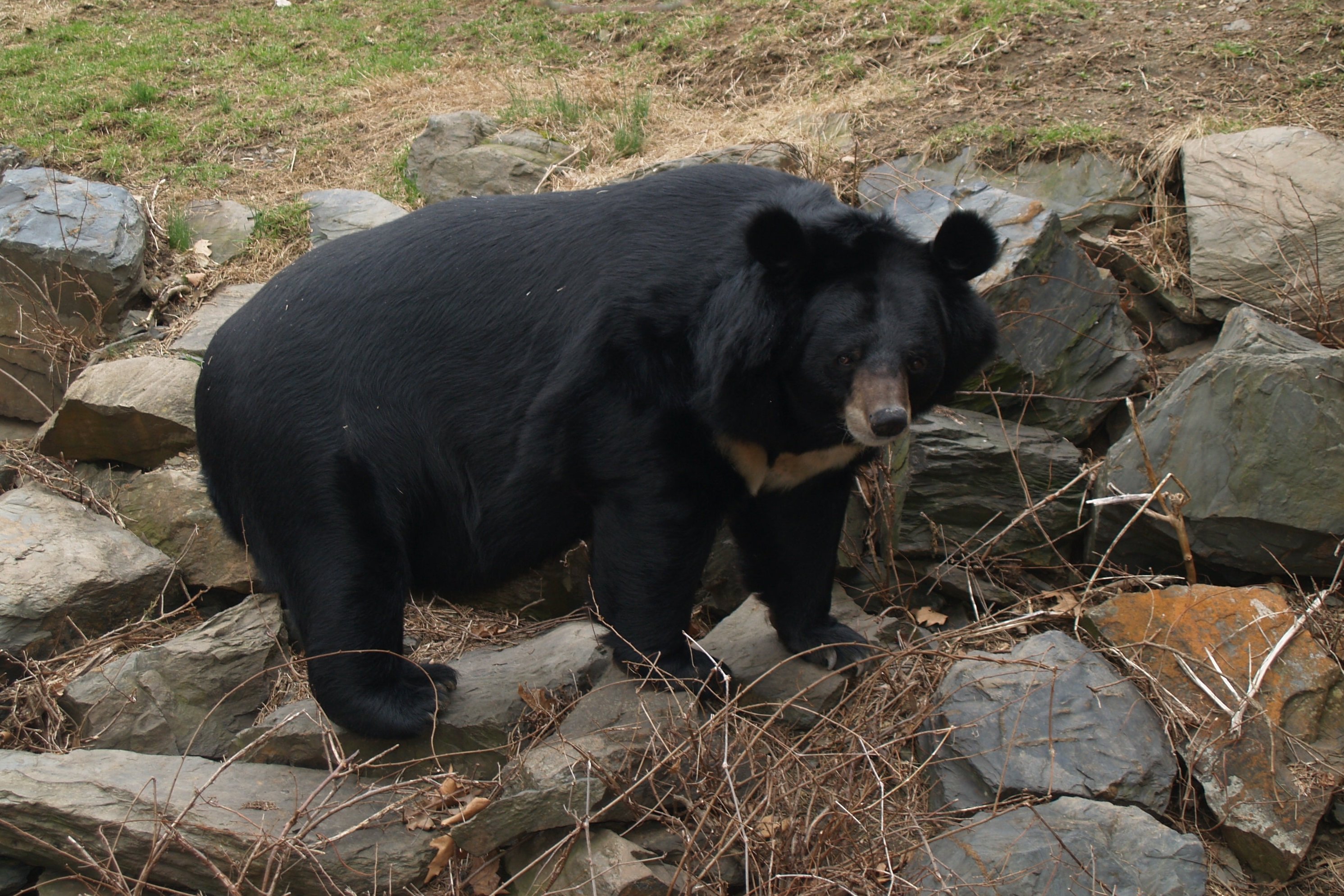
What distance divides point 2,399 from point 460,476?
452 centimetres

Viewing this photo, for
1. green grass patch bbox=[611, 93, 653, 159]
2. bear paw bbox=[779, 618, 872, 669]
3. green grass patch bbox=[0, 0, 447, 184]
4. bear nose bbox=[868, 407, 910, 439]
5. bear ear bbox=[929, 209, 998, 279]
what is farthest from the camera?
green grass patch bbox=[0, 0, 447, 184]

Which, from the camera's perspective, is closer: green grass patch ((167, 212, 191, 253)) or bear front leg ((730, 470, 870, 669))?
bear front leg ((730, 470, 870, 669))

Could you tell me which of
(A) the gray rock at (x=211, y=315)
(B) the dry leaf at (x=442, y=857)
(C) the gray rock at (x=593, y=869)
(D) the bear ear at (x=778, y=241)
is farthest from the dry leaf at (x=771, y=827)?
(A) the gray rock at (x=211, y=315)

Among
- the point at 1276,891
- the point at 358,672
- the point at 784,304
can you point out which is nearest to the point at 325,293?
the point at 358,672

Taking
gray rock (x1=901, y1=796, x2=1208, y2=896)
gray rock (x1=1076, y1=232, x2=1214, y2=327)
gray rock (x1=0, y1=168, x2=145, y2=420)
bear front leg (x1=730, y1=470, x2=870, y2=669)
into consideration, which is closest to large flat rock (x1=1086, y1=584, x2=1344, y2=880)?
gray rock (x1=901, y1=796, x2=1208, y2=896)

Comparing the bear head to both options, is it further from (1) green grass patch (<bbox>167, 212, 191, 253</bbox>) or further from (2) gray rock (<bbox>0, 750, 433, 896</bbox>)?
(1) green grass patch (<bbox>167, 212, 191, 253</bbox>)

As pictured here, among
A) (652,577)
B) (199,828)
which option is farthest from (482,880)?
(652,577)

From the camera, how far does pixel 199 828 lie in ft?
10.3

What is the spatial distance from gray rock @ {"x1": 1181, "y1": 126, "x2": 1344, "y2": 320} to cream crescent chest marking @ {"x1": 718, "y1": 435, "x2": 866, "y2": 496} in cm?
285

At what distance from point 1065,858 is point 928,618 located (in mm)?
1707

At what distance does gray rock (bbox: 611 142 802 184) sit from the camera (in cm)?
630

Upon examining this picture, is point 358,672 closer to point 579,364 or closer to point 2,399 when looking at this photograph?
point 579,364

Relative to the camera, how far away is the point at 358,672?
337 centimetres

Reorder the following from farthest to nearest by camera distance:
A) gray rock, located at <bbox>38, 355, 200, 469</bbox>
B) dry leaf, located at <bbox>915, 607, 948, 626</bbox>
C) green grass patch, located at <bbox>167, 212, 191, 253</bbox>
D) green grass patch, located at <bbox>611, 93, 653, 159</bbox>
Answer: green grass patch, located at <bbox>611, 93, 653, 159</bbox> < green grass patch, located at <bbox>167, 212, 191, 253</bbox> < gray rock, located at <bbox>38, 355, 200, 469</bbox> < dry leaf, located at <bbox>915, 607, 948, 626</bbox>
